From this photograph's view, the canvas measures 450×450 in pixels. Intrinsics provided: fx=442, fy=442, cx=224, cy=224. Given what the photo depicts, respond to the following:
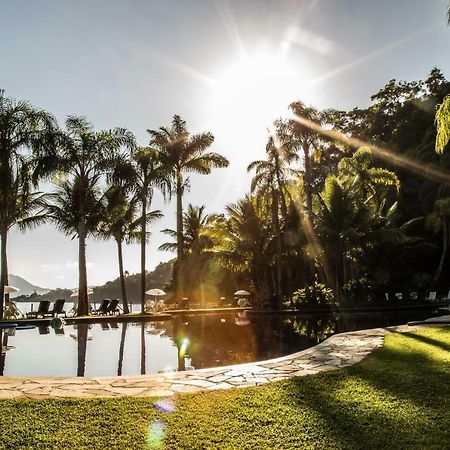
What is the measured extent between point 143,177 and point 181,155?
10.2ft

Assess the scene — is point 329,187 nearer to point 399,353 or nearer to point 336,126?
point 399,353

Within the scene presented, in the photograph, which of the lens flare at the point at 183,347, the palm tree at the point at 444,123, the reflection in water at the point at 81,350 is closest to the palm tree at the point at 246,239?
the reflection in water at the point at 81,350

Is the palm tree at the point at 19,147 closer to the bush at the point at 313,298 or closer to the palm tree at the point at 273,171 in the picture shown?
the palm tree at the point at 273,171

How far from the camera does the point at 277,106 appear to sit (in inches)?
1039

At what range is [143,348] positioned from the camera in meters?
10.6

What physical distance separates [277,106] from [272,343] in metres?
18.8

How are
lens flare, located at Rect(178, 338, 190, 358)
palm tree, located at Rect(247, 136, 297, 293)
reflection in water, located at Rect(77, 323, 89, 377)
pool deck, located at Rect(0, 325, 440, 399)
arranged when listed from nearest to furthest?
pool deck, located at Rect(0, 325, 440, 399) < reflection in water, located at Rect(77, 323, 89, 377) < lens flare, located at Rect(178, 338, 190, 358) < palm tree, located at Rect(247, 136, 297, 293)

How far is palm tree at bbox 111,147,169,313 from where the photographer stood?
2201 cm

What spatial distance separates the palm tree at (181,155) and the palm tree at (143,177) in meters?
1.00

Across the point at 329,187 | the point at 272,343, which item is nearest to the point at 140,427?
the point at 272,343

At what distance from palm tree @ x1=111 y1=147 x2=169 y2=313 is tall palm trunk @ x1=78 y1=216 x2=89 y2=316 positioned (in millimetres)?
2685

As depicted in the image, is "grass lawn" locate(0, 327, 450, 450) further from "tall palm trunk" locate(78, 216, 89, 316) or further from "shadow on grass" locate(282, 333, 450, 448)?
"tall palm trunk" locate(78, 216, 89, 316)

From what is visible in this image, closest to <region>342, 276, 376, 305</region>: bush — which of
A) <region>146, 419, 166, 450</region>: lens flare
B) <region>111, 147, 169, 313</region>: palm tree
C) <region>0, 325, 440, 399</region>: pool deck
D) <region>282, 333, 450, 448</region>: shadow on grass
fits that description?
<region>111, 147, 169, 313</region>: palm tree

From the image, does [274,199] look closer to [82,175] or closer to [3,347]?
[82,175]
